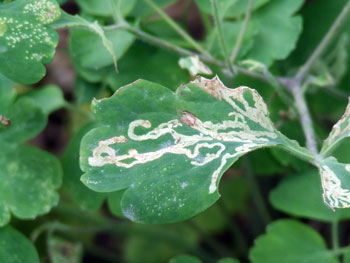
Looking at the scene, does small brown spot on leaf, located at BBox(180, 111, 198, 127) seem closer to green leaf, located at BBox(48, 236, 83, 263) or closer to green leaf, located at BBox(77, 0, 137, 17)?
green leaf, located at BBox(77, 0, 137, 17)

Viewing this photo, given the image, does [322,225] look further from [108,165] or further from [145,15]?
[108,165]

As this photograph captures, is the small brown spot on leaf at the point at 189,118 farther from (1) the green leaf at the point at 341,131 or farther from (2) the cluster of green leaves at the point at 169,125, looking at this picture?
(1) the green leaf at the point at 341,131

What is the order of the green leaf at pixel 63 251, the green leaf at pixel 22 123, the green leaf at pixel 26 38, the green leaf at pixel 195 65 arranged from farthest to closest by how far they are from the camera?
the green leaf at pixel 63 251, the green leaf at pixel 22 123, the green leaf at pixel 195 65, the green leaf at pixel 26 38

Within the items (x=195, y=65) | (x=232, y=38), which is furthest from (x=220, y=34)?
(x=232, y=38)

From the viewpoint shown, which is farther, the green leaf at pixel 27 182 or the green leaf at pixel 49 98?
the green leaf at pixel 49 98

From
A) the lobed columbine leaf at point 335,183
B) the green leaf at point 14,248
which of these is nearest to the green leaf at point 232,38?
the lobed columbine leaf at point 335,183

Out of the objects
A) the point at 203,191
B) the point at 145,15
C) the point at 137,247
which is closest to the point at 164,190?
the point at 203,191
